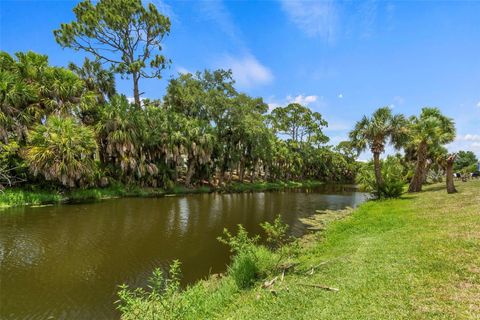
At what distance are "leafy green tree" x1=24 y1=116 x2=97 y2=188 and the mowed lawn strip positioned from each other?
20727mm

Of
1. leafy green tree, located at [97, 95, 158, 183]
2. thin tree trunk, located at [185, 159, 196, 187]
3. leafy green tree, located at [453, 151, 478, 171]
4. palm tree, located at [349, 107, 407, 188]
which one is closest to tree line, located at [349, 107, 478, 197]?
palm tree, located at [349, 107, 407, 188]

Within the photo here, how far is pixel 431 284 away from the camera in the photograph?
5504 mm

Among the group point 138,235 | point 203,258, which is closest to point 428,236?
point 203,258

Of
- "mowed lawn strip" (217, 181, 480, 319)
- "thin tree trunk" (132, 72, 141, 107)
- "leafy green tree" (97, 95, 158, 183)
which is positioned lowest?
"mowed lawn strip" (217, 181, 480, 319)

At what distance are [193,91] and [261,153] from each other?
1459 centimetres

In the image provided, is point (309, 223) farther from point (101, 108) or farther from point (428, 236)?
→ point (101, 108)

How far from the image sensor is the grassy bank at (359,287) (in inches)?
190

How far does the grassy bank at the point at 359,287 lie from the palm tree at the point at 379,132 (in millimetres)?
17928

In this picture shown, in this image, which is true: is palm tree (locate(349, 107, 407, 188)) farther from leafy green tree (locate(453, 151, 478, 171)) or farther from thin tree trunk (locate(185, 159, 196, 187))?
leafy green tree (locate(453, 151, 478, 171))

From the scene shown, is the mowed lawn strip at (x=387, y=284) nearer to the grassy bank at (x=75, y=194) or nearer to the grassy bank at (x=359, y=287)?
the grassy bank at (x=359, y=287)

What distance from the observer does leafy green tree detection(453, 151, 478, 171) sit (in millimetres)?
90787

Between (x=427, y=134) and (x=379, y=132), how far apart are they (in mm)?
4063

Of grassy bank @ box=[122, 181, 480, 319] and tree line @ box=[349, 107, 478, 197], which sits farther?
tree line @ box=[349, 107, 478, 197]

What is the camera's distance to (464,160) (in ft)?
310
